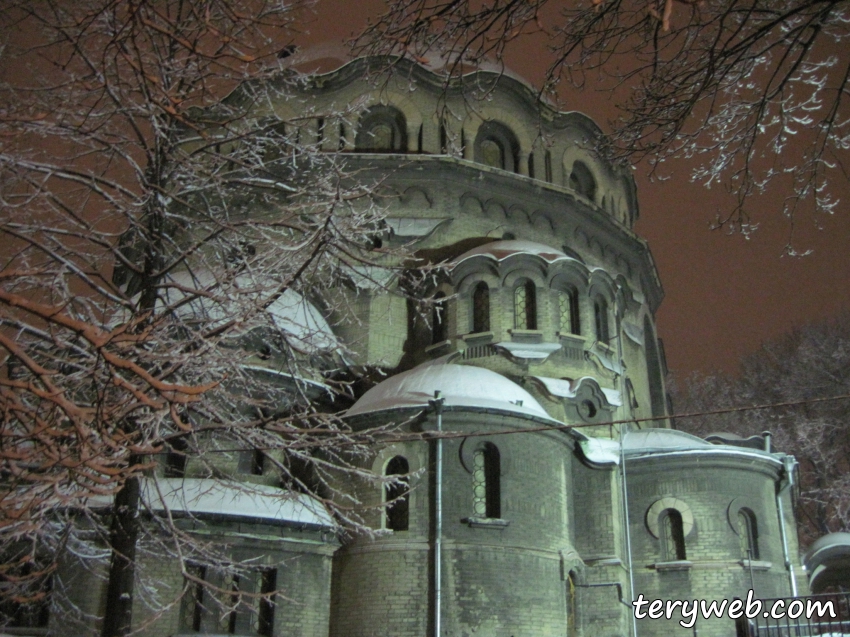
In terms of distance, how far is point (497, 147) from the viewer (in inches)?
891

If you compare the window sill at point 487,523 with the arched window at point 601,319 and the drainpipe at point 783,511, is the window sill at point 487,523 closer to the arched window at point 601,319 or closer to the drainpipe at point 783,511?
the arched window at point 601,319

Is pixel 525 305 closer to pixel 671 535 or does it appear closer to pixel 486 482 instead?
pixel 486 482

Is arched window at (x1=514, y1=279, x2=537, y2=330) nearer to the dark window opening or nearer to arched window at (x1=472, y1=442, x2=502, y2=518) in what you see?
arched window at (x1=472, y1=442, x2=502, y2=518)

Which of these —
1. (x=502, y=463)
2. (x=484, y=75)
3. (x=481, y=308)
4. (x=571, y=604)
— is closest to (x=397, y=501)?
(x=502, y=463)

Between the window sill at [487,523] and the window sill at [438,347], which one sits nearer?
the window sill at [487,523]

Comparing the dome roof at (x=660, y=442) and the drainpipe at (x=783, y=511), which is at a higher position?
the dome roof at (x=660, y=442)

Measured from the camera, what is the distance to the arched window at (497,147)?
2233 cm

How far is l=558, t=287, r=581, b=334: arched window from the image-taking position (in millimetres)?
18750

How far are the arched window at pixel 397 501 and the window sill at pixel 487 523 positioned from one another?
39.8 inches

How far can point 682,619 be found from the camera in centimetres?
1606

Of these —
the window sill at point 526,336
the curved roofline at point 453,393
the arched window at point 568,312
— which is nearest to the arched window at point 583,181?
the arched window at point 568,312

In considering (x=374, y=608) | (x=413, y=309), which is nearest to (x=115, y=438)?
(x=374, y=608)

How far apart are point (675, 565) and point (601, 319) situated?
5.59 meters

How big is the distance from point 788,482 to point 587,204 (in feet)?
26.8
